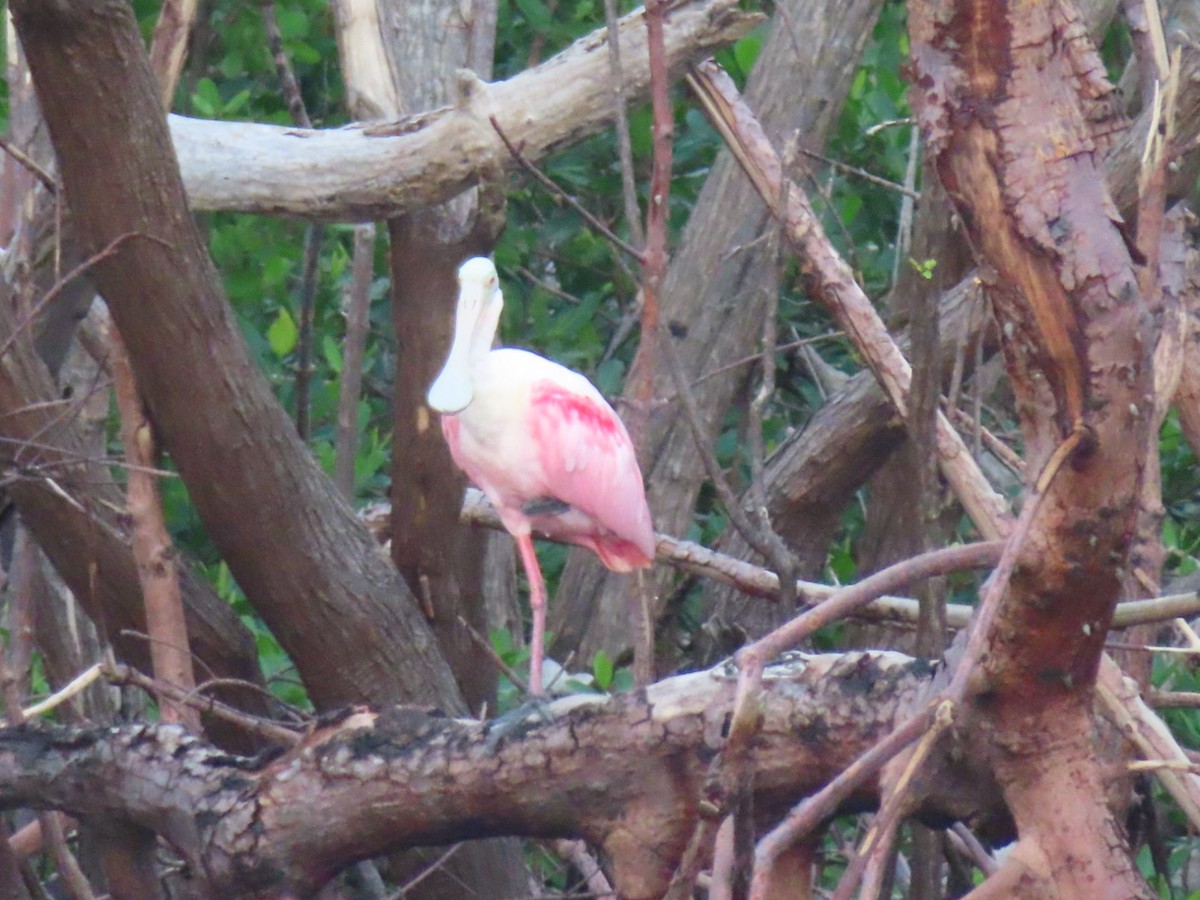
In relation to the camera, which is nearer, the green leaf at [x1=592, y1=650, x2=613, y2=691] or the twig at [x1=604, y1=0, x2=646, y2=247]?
the twig at [x1=604, y1=0, x2=646, y2=247]

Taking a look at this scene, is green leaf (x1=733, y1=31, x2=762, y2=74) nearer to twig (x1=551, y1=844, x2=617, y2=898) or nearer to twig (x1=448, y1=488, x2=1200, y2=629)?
twig (x1=448, y1=488, x2=1200, y2=629)

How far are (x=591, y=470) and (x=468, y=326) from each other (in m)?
0.49

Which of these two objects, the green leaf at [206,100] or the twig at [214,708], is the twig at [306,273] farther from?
the twig at [214,708]

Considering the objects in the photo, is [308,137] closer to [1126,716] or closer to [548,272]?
[1126,716]

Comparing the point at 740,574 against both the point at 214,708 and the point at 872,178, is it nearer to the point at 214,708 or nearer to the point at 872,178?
the point at 872,178

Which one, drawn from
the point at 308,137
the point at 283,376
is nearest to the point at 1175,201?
the point at 308,137

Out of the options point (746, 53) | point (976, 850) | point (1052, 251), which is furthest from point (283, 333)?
point (1052, 251)

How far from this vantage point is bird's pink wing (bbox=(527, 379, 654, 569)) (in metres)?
4.08

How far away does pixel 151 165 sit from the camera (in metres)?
3.04

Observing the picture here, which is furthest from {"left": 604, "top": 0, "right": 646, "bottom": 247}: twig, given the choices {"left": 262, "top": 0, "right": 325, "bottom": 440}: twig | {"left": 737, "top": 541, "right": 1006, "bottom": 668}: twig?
{"left": 262, "top": 0, "right": 325, "bottom": 440}: twig

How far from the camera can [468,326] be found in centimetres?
386

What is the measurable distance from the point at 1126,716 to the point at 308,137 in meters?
1.98

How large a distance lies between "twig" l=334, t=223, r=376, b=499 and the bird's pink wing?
987mm

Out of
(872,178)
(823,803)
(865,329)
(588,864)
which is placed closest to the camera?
(823,803)
